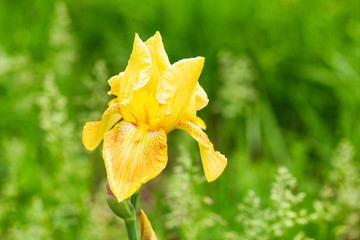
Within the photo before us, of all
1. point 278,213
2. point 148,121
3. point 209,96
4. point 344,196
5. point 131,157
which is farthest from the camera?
point 209,96

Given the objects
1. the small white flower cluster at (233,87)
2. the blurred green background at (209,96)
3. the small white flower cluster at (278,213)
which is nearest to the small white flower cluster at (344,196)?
the blurred green background at (209,96)

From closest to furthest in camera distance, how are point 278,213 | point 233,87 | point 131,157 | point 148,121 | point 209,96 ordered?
1. point 131,157
2. point 148,121
3. point 278,213
4. point 233,87
5. point 209,96

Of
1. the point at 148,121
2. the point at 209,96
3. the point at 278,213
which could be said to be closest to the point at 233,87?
the point at 209,96

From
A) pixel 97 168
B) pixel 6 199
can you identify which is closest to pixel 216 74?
pixel 97 168

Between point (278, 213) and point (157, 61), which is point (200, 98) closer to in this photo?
point (157, 61)

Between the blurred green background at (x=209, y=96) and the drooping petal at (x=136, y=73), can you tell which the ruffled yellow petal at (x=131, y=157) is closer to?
the drooping petal at (x=136, y=73)

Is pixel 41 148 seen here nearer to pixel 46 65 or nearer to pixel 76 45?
pixel 46 65
